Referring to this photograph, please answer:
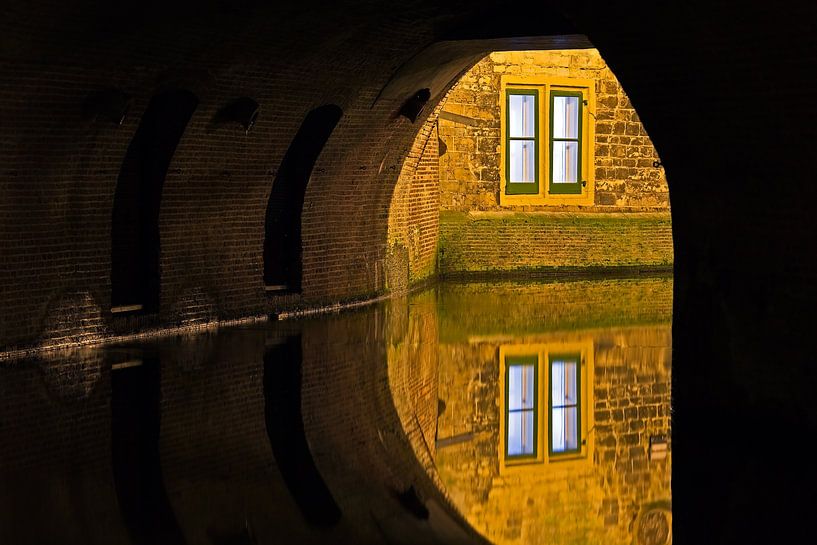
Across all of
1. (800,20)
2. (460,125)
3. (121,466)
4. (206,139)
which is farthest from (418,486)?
(460,125)

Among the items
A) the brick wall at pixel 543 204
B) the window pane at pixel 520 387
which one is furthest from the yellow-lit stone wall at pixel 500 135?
the window pane at pixel 520 387

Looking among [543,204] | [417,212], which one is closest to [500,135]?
[543,204]

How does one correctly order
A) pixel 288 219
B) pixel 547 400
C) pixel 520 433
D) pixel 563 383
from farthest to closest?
pixel 288 219 < pixel 563 383 < pixel 547 400 < pixel 520 433

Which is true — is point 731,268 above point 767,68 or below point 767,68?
below

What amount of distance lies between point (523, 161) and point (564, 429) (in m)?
10.8

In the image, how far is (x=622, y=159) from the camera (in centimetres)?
2014

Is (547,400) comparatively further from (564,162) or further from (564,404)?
(564,162)

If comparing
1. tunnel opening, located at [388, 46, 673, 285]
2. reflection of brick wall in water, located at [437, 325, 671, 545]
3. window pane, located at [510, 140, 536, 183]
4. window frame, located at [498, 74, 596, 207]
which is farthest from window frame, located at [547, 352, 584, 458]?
window pane, located at [510, 140, 536, 183]

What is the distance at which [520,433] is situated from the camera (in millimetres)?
9094

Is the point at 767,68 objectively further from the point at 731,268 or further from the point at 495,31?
the point at 495,31

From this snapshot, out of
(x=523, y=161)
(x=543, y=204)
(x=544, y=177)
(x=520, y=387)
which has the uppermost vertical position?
(x=523, y=161)

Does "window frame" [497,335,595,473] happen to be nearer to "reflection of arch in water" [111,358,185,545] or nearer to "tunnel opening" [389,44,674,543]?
"tunnel opening" [389,44,674,543]

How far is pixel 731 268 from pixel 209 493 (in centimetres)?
318

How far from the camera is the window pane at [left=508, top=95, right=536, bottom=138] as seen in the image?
19.5 meters
